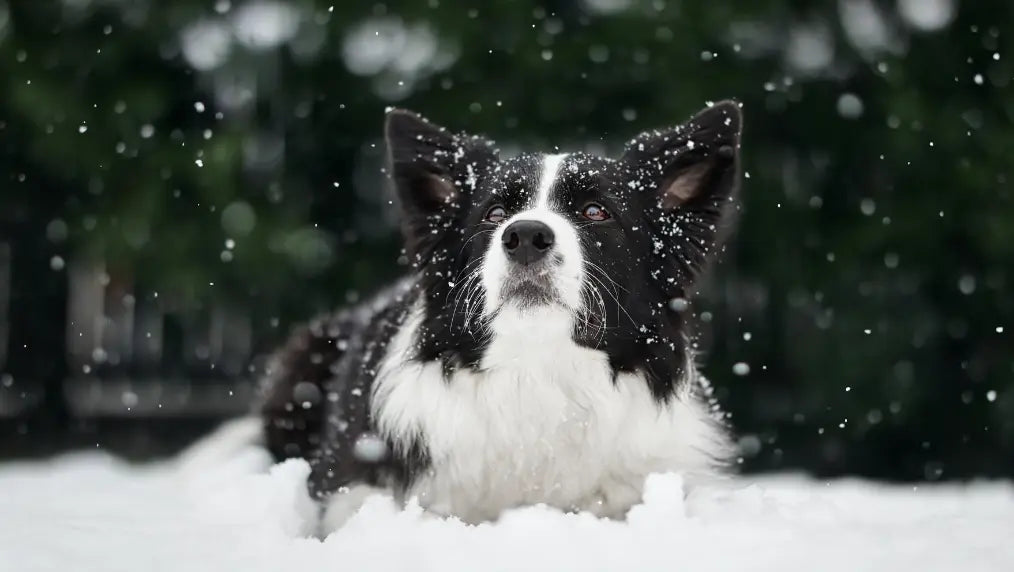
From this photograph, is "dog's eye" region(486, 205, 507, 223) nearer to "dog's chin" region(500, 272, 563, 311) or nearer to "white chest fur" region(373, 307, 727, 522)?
"dog's chin" region(500, 272, 563, 311)

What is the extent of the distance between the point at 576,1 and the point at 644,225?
4324mm

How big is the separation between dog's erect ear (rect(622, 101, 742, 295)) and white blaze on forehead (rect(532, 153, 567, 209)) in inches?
14.7

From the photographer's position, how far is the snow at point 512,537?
291 centimetres

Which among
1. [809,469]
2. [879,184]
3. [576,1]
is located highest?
[576,1]

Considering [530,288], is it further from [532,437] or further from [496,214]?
[532,437]

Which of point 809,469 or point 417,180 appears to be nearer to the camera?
point 417,180

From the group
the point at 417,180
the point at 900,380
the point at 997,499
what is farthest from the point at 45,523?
the point at 900,380

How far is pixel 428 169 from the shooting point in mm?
4363

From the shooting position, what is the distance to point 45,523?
3.27 metres

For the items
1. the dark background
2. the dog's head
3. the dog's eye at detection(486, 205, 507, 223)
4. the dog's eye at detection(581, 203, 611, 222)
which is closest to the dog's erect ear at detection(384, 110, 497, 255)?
the dog's head

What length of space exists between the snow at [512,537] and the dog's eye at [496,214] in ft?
3.76

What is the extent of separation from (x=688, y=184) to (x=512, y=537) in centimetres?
183

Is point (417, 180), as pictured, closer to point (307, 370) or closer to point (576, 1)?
point (307, 370)

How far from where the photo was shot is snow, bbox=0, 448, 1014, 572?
9.55ft
